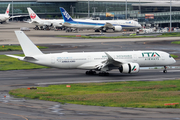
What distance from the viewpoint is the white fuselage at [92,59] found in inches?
1789

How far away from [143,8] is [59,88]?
135 meters

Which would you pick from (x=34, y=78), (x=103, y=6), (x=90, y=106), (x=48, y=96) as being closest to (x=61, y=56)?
(x=34, y=78)

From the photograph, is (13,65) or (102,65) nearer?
(102,65)

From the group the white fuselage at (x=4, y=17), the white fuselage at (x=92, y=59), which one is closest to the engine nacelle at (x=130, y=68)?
the white fuselage at (x=92, y=59)

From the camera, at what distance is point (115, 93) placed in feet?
110

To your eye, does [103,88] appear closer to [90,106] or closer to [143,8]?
[90,106]

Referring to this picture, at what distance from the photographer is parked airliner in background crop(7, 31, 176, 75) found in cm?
4494

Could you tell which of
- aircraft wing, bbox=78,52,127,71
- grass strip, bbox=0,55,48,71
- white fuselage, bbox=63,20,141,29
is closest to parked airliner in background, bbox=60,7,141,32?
white fuselage, bbox=63,20,141,29

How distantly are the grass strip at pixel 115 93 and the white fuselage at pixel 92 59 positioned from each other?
279 inches

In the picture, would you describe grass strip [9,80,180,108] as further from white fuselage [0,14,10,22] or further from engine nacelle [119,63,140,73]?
white fuselage [0,14,10,22]

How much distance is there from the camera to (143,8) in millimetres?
165500

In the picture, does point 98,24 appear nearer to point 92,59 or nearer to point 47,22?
point 47,22

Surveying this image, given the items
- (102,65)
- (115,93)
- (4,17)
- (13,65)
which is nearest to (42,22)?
(4,17)

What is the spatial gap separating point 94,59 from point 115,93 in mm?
14254
